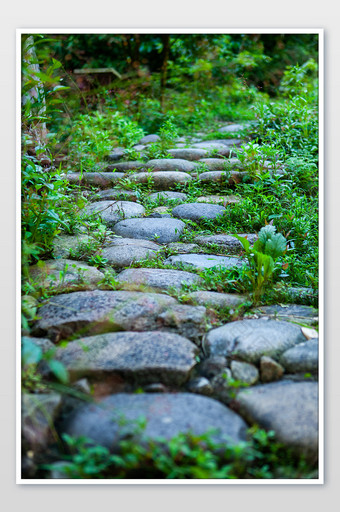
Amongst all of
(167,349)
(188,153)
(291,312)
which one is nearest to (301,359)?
(291,312)

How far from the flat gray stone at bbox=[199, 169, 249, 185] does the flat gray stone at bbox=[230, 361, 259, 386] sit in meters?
1.76

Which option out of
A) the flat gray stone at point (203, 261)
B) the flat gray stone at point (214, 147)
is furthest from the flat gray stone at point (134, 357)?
the flat gray stone at point (214, 147)

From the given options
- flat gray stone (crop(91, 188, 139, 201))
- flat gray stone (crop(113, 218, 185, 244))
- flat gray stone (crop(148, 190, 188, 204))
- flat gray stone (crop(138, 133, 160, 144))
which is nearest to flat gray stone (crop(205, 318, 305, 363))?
flat gray stone (crop(113, 218, 185, 244))

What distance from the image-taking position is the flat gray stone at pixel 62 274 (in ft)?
Result: 6.06

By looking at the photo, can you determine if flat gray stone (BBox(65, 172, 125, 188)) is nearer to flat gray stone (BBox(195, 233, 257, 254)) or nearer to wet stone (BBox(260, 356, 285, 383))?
flat gray stone (BBox(195, 233, 257, 254))

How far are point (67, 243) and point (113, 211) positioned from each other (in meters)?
0.51

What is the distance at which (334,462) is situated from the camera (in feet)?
4.88

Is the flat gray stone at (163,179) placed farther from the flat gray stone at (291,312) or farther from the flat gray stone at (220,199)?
the flat gray stone at (291,312)

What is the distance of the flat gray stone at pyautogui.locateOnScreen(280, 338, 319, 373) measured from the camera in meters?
1.48

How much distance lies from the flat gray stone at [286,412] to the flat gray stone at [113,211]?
1502 millimetres

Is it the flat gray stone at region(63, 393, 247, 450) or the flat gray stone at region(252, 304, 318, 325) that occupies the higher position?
the flat gray stone at region(252, 304, 318, 325)

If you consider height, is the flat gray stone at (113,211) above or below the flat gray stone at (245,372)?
above

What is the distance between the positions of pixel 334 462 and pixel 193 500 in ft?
1.65

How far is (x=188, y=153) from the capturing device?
3.60 metres
